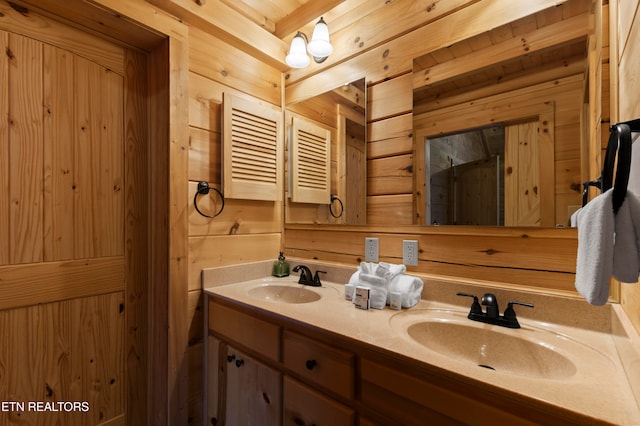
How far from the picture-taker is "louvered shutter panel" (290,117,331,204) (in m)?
1.77

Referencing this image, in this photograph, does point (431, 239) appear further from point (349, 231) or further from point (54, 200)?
point (54, 200)

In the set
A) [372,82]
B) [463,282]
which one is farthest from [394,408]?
[372,82]

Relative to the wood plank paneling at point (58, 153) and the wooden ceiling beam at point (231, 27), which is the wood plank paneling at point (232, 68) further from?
the wood plank paneling at point (58, 153)

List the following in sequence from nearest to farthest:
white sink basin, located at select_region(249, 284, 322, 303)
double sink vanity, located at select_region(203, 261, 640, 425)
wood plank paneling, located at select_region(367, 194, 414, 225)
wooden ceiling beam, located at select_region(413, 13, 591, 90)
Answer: double sink vanity, located at select_region(203, 261, 640, 425) → wooden ceiling beam, located at select_region(413, 13, 591, 90) → wood plank paneling, located at select_region(367, 194, 414, 225) → white sink basin, located at select_region(249, 284, 322, 303)

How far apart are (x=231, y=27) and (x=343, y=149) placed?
875 mm

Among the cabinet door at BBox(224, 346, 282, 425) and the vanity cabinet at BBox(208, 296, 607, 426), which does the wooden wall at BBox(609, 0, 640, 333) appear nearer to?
the vanity cabinet at BBox(208, 296, 607, 426)

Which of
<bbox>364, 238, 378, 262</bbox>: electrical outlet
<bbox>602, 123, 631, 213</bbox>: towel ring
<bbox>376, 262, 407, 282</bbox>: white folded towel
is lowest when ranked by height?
<bbox>376, 262, 407, 282</bbox>: white folded towel

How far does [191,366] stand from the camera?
149 cm

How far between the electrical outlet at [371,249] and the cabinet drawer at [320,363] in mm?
609

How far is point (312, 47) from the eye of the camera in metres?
1.62

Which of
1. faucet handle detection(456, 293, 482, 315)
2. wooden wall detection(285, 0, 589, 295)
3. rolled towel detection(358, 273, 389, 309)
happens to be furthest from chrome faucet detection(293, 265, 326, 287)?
faucet handle detection(456, 293, 482, 315)

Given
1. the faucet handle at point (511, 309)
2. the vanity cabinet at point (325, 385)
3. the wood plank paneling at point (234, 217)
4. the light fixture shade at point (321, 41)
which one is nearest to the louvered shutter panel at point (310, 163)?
the wood plank paneling at point (234, 217)

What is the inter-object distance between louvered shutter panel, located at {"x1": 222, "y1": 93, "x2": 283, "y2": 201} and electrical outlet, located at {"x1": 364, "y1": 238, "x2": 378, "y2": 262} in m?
0.65

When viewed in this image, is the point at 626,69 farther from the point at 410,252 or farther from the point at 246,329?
the point at 246,329
